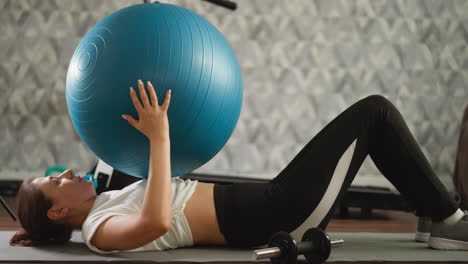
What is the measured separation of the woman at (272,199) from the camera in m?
1.68

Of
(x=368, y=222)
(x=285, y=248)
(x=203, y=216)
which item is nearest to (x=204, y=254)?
(x=203, y=216)

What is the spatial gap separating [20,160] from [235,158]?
5.45ft

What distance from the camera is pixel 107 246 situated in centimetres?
156

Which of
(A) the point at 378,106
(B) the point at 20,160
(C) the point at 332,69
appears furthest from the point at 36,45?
(A) the point at 378,106

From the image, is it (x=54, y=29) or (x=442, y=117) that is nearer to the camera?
(x=54, y=29)

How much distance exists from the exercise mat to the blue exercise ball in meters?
0.28

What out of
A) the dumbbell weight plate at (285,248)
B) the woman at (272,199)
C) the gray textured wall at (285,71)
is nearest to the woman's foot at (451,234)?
the woman at (272,199)

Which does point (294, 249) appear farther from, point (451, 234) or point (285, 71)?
point (285, 71)

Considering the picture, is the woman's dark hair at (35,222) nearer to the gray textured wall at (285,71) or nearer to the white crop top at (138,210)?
the white crop top at (138,210)

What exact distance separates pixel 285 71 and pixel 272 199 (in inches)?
101

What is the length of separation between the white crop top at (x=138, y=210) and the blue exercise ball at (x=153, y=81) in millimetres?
93

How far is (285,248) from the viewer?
1402 millimetres

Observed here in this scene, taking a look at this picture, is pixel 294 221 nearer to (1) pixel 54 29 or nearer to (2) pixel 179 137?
(2) pixel 179 137

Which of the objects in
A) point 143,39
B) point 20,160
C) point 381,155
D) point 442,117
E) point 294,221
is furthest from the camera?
point 442,117
